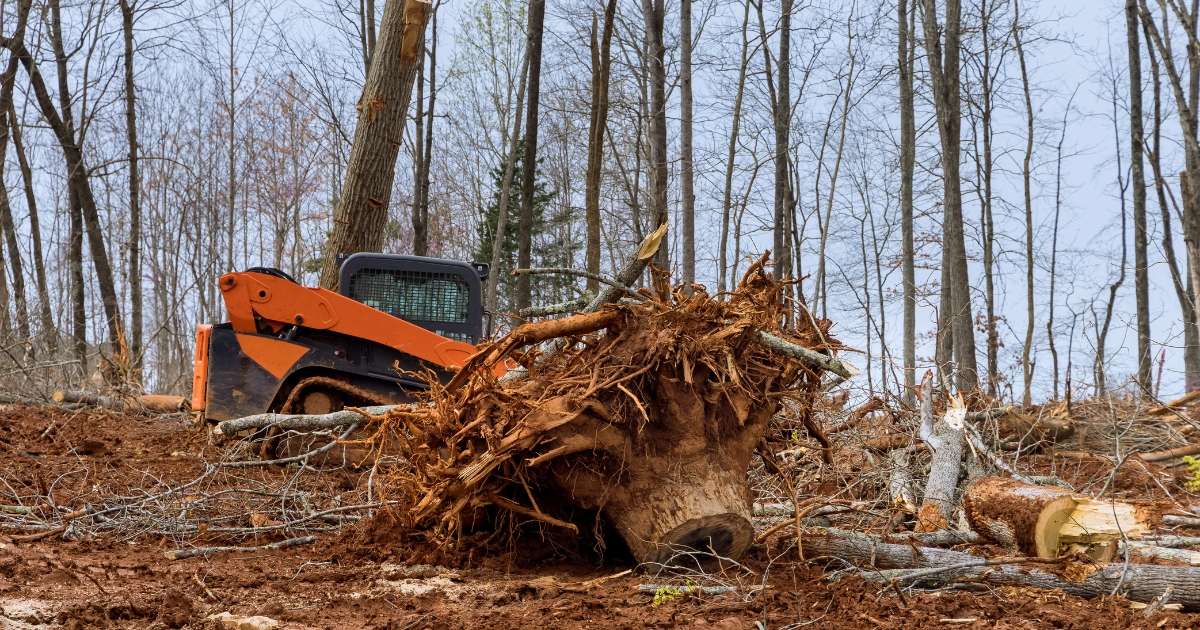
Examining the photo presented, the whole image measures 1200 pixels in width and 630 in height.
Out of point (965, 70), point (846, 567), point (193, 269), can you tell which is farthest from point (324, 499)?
point (193, 269)

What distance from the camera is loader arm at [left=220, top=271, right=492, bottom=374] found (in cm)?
798

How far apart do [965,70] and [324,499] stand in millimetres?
16303

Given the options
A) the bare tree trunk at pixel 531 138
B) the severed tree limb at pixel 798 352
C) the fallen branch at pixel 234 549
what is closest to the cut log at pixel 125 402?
the bare tree trunk at pixel 531 138

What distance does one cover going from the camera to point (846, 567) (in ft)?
14.4

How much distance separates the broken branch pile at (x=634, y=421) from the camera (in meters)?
4.26

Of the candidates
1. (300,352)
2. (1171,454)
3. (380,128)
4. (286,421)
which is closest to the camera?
(286,421)

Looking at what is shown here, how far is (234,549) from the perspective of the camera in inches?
205

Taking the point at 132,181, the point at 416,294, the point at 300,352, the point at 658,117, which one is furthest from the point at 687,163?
the point at 132,181

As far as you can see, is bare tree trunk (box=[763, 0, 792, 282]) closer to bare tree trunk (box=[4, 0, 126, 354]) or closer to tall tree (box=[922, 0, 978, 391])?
tall tree (box=[922, 0, 978, 391])

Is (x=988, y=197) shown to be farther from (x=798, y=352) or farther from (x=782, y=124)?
(x=798, y=352)

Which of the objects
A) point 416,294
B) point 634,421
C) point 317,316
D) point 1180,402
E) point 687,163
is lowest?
point 1180,402

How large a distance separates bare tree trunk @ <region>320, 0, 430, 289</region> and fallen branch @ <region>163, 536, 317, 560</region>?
6.01m

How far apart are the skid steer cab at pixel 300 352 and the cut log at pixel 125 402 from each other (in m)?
3.92

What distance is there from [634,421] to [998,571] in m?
1.67
